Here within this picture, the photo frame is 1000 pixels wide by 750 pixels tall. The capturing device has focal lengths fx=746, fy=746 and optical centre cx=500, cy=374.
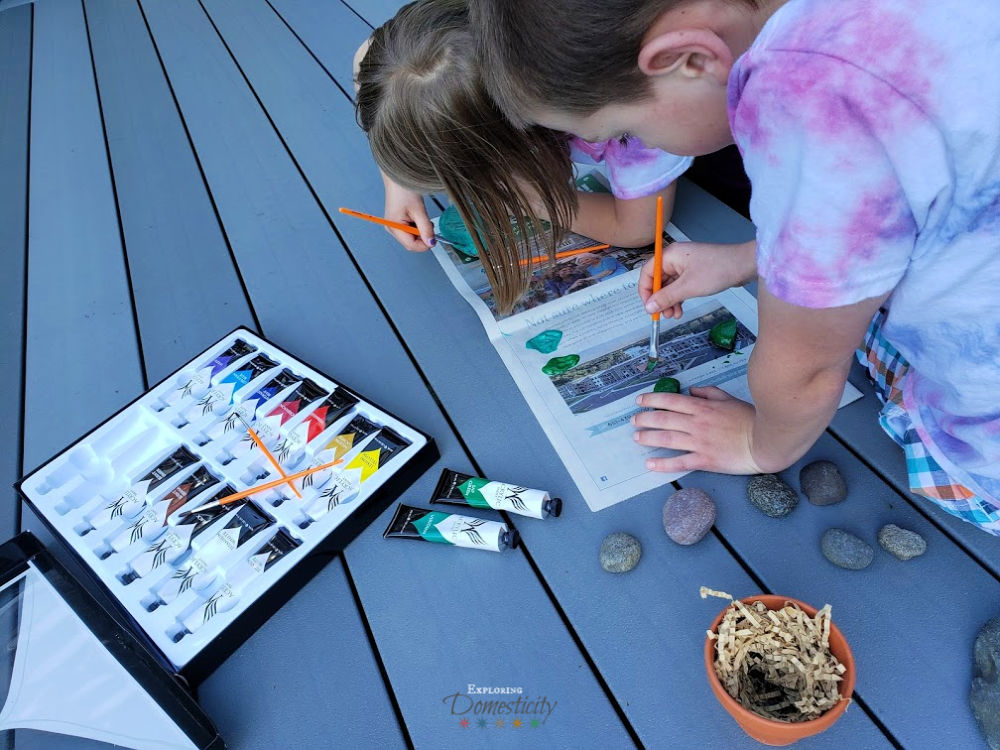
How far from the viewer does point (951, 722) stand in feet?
2.02

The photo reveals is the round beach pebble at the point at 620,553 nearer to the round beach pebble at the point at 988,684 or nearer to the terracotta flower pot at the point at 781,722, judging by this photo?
the terracotta flower pot at the point at 781,722

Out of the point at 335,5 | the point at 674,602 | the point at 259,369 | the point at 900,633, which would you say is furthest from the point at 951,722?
the point at 335,5

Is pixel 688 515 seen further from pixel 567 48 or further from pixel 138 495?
pixel 138 495

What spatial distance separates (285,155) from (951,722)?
53.0 inches

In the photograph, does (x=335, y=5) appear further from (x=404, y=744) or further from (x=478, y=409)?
(x=404, y=744)

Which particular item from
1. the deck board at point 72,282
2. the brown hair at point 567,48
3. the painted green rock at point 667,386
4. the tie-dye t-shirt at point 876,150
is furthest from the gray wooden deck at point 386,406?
the brown hair at point 567,48

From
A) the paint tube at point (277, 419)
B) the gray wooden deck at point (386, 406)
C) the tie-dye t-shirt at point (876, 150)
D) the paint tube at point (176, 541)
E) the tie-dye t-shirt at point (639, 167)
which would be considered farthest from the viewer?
the tie-dye t-shirt at point (639, 167)

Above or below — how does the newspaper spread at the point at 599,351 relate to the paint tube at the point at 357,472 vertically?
below

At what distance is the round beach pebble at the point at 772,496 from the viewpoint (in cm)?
76

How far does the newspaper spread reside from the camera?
839mm

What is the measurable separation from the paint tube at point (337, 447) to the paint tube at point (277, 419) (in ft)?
0.20

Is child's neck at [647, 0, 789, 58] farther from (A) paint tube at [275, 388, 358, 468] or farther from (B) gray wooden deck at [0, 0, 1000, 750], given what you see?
(A) paint tube at [275, 388, 358, 468]

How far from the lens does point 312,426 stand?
0.88 m

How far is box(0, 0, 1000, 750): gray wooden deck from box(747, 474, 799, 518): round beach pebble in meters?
0.01
